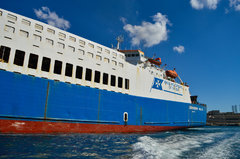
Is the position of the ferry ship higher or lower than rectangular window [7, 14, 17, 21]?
lower

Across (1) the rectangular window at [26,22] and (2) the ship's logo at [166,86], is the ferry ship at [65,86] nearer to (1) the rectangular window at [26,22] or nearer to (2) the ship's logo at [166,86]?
(1) the rectangular window at [26,22]

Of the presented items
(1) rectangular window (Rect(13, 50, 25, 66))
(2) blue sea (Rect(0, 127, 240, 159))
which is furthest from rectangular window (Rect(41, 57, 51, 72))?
(2) blue sea (Rect(0, 127, 240, 159))

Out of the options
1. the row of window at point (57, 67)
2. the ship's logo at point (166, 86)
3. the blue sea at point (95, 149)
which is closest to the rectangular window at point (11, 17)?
the row of window at point (57, 67)

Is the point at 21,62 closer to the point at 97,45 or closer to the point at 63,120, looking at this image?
the point at 63,120

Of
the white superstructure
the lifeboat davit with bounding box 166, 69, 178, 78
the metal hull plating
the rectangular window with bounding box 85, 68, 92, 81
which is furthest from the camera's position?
the lifeboat davit with bounding box 166, 69, 178, 78

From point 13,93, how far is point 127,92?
9782 mm

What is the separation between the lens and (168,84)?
21656 millimetres

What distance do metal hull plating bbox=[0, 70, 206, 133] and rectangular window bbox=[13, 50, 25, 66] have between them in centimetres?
83

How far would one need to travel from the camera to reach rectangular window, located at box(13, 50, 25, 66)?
1006cm

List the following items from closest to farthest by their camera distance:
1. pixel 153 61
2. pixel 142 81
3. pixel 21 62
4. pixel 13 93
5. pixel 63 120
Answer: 1. pixel 13 93
2. pixel 21 62
3. pixel 63 120
4. pixel 142 81
5. pixel 153 61

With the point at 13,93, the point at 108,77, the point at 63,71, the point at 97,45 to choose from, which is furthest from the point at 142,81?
the point at 13,93

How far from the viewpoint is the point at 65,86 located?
11.7 metres

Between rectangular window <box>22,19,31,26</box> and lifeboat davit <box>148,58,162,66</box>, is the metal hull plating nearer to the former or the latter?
rectangular window <box>22,19,31,26</box>

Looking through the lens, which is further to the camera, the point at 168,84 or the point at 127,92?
the point at 168,84
